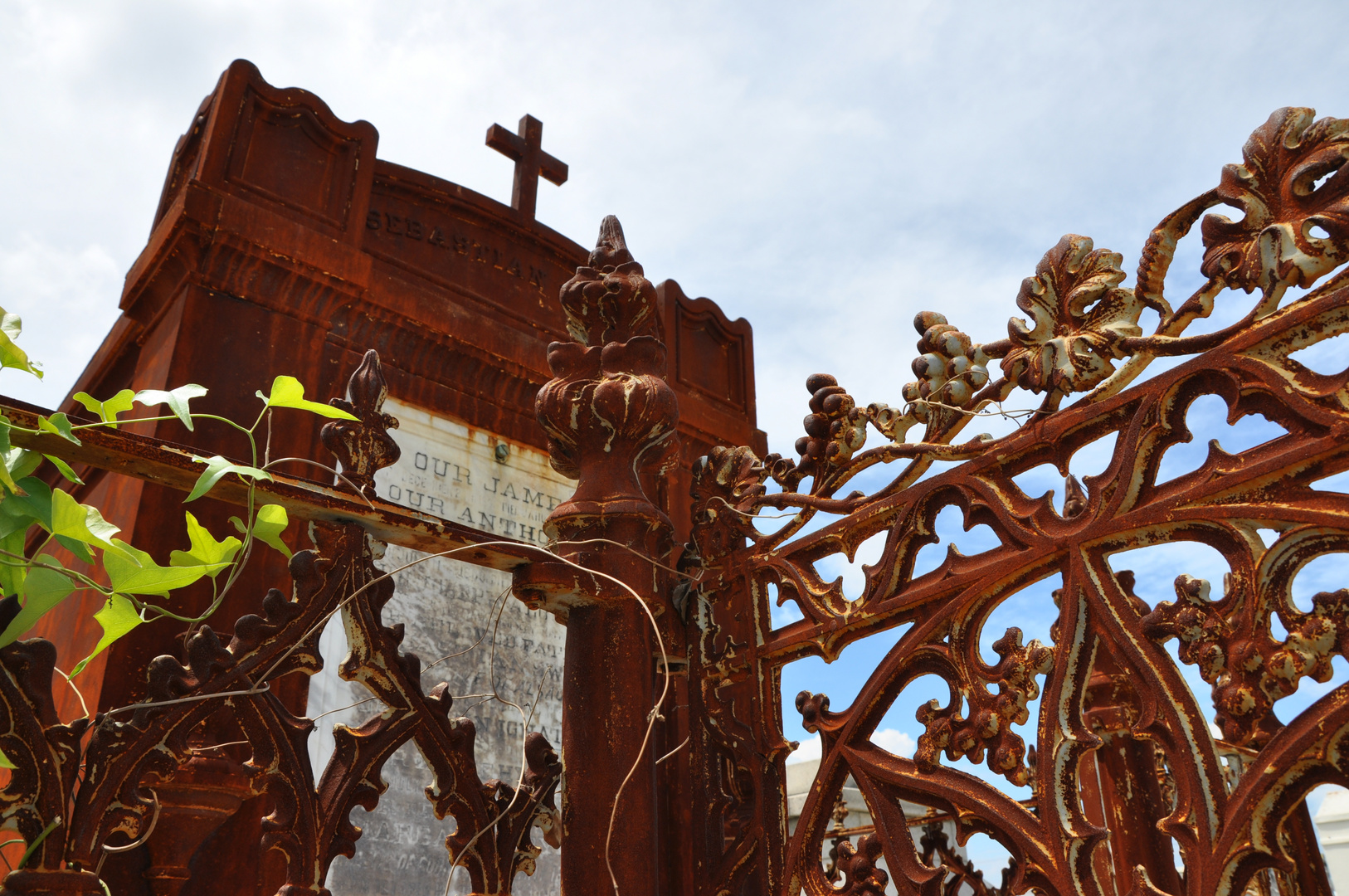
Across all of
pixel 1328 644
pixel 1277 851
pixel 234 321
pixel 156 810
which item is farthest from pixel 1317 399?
pixel 234 321

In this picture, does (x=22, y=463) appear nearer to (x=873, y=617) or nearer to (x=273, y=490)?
(x=273, y=490)

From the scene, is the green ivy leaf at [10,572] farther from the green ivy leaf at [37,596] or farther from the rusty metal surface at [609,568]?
the rusty metal surface at [609,568]

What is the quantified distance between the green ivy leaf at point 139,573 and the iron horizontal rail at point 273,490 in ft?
0.64

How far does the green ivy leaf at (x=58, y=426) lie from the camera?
1.12 m

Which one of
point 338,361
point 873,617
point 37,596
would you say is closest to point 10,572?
point 37,596

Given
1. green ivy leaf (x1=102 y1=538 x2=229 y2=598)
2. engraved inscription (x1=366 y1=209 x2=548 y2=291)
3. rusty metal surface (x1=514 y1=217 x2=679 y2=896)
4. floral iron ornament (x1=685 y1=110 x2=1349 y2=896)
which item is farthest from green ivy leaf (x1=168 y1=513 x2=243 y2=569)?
engraved inscription (x1=366 y1=209 x2=548 y2=291)

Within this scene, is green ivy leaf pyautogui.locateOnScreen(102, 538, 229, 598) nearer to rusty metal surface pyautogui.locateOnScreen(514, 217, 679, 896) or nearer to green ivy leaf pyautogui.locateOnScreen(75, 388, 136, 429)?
green ivy leaf pyautogui.locateOnScreen(75, 388, 136, 429)

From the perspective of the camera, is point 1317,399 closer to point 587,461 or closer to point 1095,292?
point 1095,292

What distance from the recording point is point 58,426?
112cm

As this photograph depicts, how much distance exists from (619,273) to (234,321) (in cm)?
197

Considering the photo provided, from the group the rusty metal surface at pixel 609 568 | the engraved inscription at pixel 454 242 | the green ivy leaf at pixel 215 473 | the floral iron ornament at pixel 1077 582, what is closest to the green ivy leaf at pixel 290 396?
the green ivy leaf at pixel 215 473

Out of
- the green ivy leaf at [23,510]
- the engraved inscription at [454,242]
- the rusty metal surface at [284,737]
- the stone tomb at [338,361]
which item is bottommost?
the rusty metal surface at [284,737]

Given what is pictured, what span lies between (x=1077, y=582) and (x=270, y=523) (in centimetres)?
106

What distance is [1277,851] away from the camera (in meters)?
1.02
